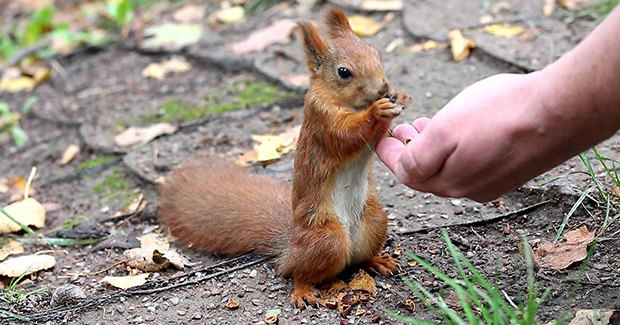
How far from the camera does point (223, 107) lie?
3.65m

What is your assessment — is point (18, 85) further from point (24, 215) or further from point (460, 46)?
point (460, 46)

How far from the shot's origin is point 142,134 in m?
3.52

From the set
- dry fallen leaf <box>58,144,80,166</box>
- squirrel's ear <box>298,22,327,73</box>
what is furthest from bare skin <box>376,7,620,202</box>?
dry fallen leaf <box>58,144,80,166</box>

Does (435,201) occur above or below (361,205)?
below

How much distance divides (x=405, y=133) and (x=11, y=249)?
4.92 feet

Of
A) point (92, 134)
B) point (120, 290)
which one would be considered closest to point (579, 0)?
point (92, 134)

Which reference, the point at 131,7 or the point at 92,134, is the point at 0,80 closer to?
the point at 131,7

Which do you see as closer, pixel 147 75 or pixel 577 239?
pixel 577 239

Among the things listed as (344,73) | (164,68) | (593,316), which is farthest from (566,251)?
(164,68)

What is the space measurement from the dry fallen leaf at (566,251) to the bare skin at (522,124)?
49 cm

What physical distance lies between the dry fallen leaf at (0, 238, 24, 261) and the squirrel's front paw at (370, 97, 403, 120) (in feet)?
4.71

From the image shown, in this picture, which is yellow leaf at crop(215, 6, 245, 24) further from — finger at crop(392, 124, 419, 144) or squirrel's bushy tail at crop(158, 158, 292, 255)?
finger at crop(392, 124, 419, 144)

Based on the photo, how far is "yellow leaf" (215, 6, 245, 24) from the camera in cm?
478

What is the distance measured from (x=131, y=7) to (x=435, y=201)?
10.8 ft
